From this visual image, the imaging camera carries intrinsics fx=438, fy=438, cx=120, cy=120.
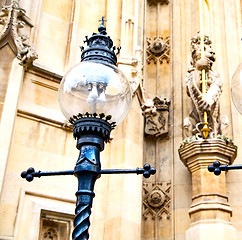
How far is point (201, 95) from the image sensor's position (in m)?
6.68

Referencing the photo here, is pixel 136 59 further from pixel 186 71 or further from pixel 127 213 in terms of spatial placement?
pixel 127 213

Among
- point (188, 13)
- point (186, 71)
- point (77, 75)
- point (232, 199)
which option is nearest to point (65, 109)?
point (77, 75)

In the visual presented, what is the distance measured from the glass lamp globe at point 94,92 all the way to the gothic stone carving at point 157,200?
4.01 m

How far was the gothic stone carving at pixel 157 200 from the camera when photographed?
6777 mm

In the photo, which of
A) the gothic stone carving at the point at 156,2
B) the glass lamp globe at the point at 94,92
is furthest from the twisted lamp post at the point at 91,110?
the gothic stone carving at the point at 156,2

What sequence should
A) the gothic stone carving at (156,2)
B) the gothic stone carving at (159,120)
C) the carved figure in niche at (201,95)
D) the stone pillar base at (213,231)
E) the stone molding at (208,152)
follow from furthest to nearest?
the gothic stone carving at (156,2), the gothic stone carving at (159,120), the carved figure in niche at (201,95), the stone molding at (208,152), the stone pillar base at (213,231)

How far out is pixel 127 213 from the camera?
5.76 metres

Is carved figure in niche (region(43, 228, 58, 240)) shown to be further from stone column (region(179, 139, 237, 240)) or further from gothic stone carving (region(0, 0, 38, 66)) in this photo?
gothic stone carving (region(0, 0, 38, 66))

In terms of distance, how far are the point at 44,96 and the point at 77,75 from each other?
3.02 meters

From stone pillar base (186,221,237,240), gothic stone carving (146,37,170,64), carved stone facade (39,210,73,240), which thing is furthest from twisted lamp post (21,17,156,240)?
gothic stone carving (146,37,170,64)

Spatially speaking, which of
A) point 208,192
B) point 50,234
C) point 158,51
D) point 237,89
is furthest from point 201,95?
point 237,89

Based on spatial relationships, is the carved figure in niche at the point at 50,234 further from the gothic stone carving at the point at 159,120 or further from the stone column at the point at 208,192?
the gothic stone carving at the point at 159,120

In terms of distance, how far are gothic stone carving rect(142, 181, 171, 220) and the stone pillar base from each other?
2.70 ft

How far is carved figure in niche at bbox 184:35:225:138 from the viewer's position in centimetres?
667
